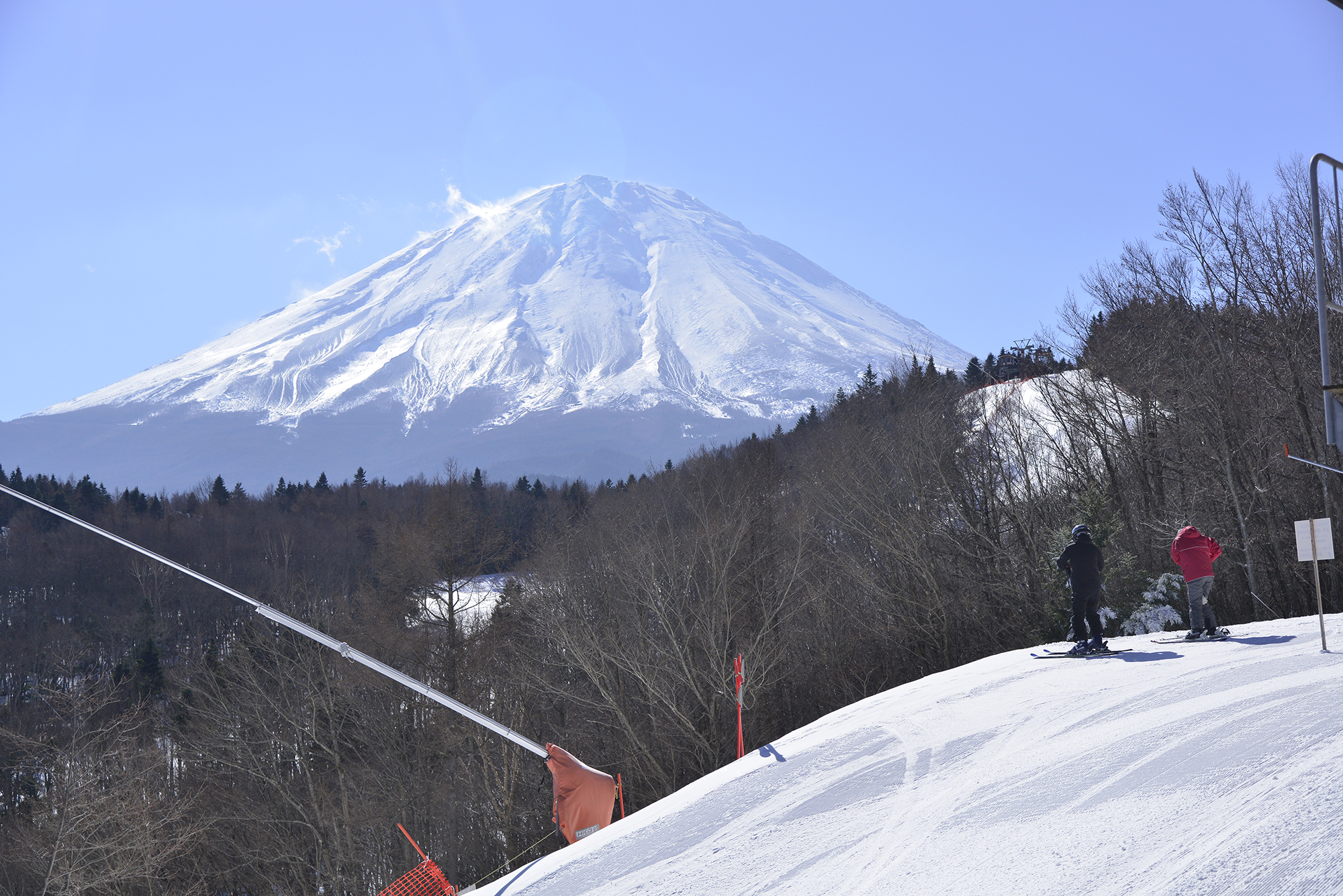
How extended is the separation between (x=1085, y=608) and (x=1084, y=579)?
1.47 feet

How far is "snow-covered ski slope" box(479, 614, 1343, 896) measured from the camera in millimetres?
5605

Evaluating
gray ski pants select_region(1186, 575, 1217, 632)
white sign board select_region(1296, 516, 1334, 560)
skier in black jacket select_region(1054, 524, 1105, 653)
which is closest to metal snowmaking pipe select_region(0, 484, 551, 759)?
skier in black jacket select_region(1054, 524, 1105, 653)

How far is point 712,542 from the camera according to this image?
28859mm

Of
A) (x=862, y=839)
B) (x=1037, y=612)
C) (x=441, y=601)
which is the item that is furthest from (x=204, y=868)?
(x=862, y=839)

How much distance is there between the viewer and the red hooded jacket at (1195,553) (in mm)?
11445

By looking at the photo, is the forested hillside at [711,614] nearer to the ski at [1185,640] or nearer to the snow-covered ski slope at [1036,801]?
the ski at [1185,640]

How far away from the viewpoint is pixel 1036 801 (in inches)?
266

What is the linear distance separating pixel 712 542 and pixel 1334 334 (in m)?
17.9

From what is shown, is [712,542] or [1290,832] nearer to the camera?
[1290,832]

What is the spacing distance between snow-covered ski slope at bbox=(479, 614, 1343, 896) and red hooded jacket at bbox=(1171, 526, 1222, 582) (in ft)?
4.89

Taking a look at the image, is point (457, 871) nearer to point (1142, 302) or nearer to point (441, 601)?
point (441, 601)

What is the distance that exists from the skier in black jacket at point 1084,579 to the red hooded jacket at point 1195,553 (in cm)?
111

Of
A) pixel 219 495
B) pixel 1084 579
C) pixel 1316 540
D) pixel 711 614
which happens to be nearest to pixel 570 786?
pixel 1084 579

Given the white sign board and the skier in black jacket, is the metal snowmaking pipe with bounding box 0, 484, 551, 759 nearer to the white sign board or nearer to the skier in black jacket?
the skier in black jacket
